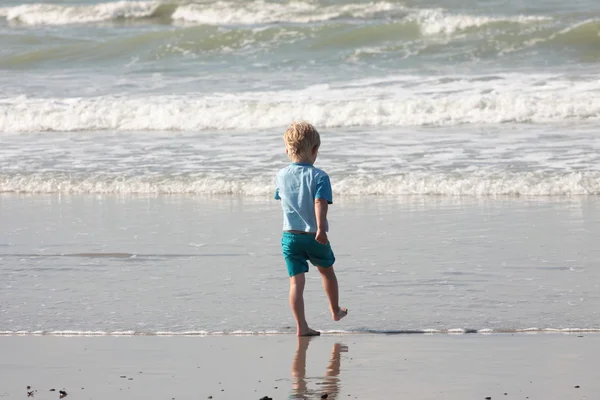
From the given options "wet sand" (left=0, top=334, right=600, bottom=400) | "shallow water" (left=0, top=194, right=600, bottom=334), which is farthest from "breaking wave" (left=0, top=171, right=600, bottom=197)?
"wet sand" (left=0, top=334, right=600, bottom=400)

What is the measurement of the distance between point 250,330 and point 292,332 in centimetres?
21

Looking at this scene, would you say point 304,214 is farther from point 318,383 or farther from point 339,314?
point 318,383

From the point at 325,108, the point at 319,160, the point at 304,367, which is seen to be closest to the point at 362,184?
the point at 319,160

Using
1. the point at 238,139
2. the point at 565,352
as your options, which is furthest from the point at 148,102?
the point at 565,352

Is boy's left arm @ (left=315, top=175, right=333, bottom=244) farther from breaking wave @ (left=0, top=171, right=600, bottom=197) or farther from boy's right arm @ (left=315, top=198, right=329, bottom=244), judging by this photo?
breaking wave @ (left=0, top=171, right=600, bottom=197)

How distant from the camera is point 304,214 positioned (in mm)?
5074

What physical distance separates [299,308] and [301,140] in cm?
81

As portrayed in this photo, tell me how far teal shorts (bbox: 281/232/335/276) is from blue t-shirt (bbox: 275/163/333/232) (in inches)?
1.7

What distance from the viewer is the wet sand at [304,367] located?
13.2ft

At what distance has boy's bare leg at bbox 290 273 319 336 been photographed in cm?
495

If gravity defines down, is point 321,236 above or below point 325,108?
below

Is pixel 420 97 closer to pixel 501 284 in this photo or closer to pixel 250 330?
pixel 501 284

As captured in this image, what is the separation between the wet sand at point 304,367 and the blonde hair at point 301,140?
886mm

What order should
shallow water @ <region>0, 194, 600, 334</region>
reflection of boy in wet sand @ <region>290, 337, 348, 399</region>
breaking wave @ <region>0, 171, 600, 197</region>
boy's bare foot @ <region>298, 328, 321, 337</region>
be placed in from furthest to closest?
breaking wave @ <region>0, 171, 600, 197</region> → shallow water @ <region>0, 194, 600, 334</region> → boy's bare foot @ <region>298, 328, 321, 337</region> → reflection of boy in wet sand @ <region>290, 337, 348, 399</region>
